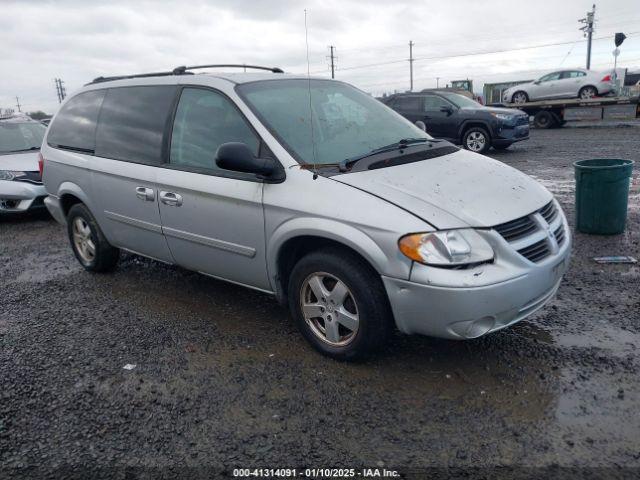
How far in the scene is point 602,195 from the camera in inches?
224

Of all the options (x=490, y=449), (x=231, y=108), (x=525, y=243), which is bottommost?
(x=490, y=449)

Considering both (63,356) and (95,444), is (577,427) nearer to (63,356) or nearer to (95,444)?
(95,444)

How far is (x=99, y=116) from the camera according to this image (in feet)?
16.3

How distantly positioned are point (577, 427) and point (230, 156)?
7.99ft

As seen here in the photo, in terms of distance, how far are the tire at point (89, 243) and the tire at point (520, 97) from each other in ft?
70.3

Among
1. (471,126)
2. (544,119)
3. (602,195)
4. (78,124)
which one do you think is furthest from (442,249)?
(544,119)

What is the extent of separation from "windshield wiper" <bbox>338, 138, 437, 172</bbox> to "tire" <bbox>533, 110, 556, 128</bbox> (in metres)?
18.6

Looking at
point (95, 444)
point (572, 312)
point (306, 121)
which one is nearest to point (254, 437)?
point (95, 444)

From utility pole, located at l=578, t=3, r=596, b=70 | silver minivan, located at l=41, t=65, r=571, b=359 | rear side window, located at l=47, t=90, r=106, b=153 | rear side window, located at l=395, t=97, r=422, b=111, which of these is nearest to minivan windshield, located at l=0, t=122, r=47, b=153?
rear side window, located at l=47, t=90, r=106, b=153

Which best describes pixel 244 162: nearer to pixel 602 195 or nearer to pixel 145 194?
pixel 145 194

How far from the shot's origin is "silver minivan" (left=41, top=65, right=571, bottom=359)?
9.63 feet

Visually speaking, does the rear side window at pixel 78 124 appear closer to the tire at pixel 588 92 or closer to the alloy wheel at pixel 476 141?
the alloy wheel at pixel 476 141

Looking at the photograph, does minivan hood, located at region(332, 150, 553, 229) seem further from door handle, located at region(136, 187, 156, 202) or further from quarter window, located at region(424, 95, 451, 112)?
quarter window, located at region(424, 95, 451, 112)

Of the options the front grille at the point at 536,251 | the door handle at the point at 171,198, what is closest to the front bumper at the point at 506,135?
the front grille at the point at 536,251
